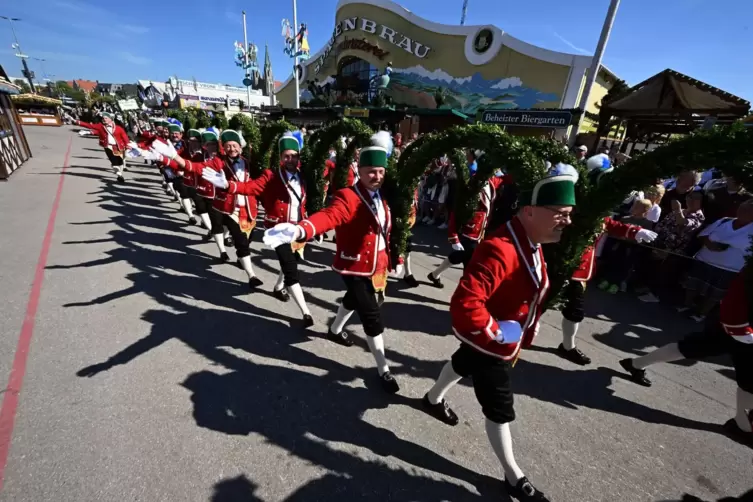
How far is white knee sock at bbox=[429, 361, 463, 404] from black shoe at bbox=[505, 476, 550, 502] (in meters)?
0.78

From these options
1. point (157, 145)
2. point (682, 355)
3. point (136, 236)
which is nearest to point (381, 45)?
point (136, 236)

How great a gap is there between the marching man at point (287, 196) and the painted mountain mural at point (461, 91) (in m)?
14.2

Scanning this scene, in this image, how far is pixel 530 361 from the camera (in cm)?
393

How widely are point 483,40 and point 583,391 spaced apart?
838 inches

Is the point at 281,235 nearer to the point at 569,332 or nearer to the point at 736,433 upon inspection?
the point at 569,332

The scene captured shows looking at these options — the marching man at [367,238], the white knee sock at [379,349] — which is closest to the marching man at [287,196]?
the marching man at [367,238]

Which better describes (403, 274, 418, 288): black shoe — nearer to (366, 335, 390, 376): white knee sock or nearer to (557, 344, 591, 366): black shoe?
(557, 344, 591, 366): black shoe

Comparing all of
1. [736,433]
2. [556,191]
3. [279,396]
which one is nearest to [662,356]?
[736,433]

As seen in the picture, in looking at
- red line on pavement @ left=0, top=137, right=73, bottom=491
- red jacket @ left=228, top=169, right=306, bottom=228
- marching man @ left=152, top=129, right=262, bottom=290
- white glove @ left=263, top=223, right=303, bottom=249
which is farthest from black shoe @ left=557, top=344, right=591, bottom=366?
red line on pavement @ left=0, top=137, right=73, bottom=491

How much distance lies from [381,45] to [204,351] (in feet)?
95.2

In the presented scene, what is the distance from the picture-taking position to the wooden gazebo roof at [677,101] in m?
8.54

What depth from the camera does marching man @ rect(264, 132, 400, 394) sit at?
9.73ft

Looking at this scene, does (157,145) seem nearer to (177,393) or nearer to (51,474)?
(177,393)

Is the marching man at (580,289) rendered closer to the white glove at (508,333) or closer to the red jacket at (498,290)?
the red jacket at (498,290)
